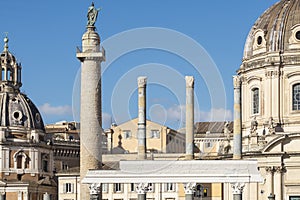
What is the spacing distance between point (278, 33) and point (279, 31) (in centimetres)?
19

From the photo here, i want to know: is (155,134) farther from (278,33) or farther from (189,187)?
(189,187)

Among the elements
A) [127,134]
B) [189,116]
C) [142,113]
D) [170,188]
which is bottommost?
[170,188]

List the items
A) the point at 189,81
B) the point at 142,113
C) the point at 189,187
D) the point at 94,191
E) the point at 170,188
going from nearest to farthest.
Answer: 1. the point at 94,191
2. the point at 189,187
3. the point at 189,81
4. the point at 142,113
5. the point at 170,188

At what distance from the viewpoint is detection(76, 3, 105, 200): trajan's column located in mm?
60719

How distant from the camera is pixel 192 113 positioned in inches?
2884

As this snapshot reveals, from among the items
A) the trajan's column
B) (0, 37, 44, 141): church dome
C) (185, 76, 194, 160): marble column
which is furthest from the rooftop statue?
(0, 37, 44, 141): church dome

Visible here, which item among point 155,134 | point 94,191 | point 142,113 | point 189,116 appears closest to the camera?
point 94,191

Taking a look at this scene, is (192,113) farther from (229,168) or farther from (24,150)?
(24,150)

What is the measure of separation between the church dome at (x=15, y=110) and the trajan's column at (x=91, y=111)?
47893 mm

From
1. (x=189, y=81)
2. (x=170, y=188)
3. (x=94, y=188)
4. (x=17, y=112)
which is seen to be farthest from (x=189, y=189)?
(x=17, y=112)

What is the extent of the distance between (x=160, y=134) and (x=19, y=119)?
14788 mm

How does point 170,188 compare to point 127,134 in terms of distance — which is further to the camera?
point 127,134

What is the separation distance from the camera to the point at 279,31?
286 ft

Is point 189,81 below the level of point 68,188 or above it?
above
